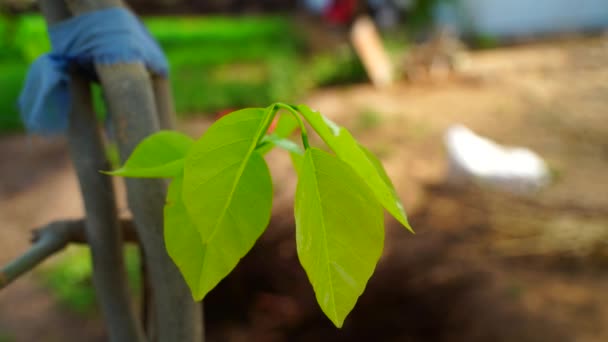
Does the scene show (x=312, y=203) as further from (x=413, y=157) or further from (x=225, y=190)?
(x=413, y=157)

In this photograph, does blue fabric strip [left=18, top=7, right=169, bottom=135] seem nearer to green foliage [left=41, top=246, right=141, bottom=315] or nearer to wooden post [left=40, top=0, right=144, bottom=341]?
wooden post [left=40, top=0, right=144, bottom=341]

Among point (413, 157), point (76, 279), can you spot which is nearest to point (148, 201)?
point (76, 279)

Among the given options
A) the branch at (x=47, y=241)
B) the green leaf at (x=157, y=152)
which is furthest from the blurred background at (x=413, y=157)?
the green leaf at (x=157, y=152)

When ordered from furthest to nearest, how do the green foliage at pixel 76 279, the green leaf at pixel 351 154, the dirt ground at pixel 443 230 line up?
the green foliage at pixel 76 279 < the dirt ground at pixel 443 230 < the green leaf at pixel 351 154

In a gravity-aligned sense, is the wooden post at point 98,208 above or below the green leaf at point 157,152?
below

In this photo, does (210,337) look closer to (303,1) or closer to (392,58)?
(392,58)

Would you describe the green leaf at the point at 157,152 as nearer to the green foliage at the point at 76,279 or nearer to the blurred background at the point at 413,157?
the blurred background at the point at 413,157

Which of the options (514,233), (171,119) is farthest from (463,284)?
(171,119)
